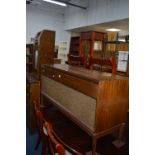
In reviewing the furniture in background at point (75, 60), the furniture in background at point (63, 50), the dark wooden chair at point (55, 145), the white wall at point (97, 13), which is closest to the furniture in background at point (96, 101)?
the dark wooden chair at point (55, 145)

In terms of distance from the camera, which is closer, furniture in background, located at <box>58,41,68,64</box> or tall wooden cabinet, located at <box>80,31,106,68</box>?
tall wooden cabinet, located at <box>80,31,106,68</box>

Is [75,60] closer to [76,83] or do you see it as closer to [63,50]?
[76,83]

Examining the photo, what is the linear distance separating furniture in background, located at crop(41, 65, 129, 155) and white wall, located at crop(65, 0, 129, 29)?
159 inches

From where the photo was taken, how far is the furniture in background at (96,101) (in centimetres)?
129

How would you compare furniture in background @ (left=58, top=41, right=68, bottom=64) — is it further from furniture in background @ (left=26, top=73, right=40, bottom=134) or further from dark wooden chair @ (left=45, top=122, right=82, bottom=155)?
dark wooden chair @ (left=45, top=122, right=82, bottom=155)

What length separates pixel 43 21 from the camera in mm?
7629

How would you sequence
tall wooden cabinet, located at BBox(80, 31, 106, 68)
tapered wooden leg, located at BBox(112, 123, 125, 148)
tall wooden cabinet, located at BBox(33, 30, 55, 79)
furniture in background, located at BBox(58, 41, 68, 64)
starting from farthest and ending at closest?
furniture in background, located at BBox(58, 41, 68, 64)
tall wooden cabinet, located at BBox(80, 31, 106, 68)
tall wooden cabinet, located at BBox(33, 30, 55, 79)
tapered wooden leg, located at BBox(112, 123, 125, 148)

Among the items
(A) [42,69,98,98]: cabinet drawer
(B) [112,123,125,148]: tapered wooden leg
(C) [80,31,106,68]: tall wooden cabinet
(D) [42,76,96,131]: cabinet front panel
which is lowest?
(B) [112,123,125,148]: tapered wooden leg

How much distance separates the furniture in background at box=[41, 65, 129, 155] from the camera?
4.24 ft

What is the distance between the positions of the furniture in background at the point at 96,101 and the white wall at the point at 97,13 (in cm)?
405

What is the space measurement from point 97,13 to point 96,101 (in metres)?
5.40

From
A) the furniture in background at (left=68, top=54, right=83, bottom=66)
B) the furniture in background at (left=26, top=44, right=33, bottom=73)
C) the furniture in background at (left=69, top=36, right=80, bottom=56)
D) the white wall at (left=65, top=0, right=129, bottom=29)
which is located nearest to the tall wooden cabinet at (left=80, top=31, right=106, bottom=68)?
the white wall at (left=65, top=0, right=129, bottom=29)

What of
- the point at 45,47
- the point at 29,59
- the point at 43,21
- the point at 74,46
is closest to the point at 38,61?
the point at 45,47
